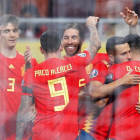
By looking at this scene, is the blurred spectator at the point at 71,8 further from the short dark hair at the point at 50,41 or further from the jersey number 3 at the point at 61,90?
the jersey number 3 at the point at 61,90

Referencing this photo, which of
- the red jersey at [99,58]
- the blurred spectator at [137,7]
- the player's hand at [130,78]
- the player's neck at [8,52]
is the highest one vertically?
the blurred spectator at [137,7]

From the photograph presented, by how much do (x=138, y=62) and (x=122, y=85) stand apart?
12 centimetres

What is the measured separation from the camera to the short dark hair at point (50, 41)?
162cm

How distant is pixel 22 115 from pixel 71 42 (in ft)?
1.33

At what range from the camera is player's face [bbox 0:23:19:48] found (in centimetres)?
164

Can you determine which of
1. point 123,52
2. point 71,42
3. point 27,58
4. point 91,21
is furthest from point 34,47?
point 123,52

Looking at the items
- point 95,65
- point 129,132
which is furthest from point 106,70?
point 129,132

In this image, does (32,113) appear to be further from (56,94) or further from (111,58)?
(111,58)

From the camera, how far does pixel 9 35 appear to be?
5.40 feet

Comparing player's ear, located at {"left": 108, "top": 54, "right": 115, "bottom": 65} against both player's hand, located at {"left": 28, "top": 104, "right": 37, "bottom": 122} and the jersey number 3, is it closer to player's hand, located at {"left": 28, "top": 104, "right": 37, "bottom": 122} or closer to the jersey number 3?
the jersey number 3

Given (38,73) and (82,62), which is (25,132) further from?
(82,62)

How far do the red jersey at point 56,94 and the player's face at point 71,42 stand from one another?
4 centimetres

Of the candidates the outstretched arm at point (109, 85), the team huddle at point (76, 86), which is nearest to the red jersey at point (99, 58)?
the team huddle at point (76, 86)

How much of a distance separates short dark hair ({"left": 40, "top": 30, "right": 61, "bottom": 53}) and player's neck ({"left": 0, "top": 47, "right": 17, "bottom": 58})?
15cm
